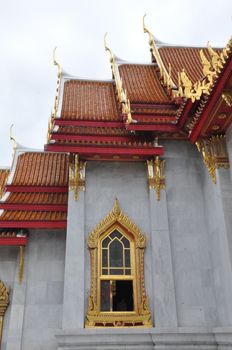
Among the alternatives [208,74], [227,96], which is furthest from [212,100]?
[208,74]

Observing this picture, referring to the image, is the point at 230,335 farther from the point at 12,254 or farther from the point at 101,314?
the point at 12,254

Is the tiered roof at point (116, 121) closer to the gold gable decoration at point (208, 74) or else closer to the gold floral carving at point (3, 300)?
the gold gable decoration at point (208, 74)

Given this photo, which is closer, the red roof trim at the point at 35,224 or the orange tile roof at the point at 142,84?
the red roof trim at the point at 35,224

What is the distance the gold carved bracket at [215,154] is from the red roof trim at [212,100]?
338mm

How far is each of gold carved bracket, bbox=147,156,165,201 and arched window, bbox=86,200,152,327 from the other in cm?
96

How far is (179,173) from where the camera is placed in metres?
8.73

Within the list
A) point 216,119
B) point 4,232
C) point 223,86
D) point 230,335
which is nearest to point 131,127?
point 216,119

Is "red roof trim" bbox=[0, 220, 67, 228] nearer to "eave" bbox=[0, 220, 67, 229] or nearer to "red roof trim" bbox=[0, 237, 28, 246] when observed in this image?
"eave" bbox=[0, 220, 67, 229]

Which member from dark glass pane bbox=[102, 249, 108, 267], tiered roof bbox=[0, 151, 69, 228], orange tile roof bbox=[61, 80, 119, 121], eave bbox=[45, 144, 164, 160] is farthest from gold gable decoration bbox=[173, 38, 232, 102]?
tiered roof bbox=[0, 151, 69, 228]

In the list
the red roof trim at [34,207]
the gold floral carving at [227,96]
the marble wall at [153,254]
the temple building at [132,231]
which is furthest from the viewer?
the red roof trim at [34,207]

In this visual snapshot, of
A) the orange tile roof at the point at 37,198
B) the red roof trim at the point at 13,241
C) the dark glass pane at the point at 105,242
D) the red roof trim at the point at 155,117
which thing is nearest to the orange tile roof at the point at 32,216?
the orange tile roof at the point at 37,198

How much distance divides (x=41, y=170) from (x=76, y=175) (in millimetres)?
3564

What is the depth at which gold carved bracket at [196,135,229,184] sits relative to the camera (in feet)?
25.1

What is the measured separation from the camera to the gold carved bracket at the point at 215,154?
25.1 ft
